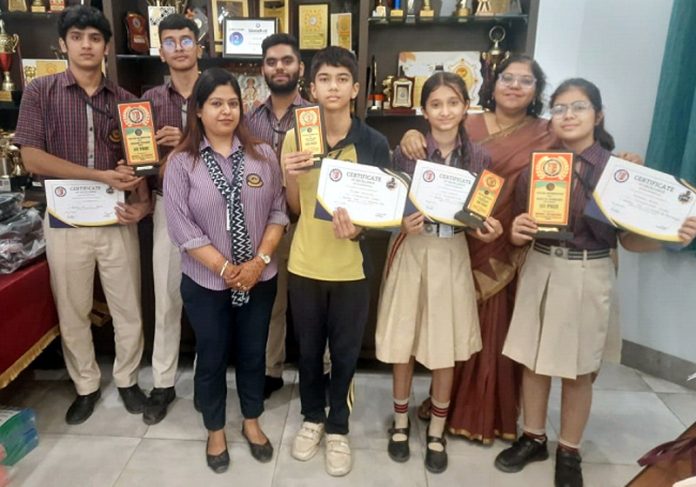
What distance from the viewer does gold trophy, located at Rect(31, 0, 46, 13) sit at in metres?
2.55

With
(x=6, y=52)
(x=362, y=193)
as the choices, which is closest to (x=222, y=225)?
(x=362, y=193)

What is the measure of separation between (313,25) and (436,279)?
1.54m

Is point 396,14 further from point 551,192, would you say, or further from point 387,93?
point 551,192

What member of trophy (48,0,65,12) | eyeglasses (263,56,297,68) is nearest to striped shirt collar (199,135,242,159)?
eyeglasses (263,56,297,68)

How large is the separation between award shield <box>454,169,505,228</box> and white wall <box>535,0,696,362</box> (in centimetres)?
143

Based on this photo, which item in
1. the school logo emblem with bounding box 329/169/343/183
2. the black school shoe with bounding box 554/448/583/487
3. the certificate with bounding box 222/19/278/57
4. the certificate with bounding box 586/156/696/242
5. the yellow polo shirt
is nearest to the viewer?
the certificate with bounding box 586/156/696/242

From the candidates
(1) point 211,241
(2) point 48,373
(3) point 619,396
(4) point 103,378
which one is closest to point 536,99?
(1) point 211,241

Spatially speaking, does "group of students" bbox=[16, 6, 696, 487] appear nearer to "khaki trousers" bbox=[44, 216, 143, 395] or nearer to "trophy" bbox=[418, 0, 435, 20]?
"khaki trousers" bbox=[44, 216, 143, 395]

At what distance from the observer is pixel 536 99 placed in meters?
1.78

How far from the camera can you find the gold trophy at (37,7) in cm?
255

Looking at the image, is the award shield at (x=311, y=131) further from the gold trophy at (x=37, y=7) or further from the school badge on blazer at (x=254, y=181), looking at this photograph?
the gold trophy at (x=37, y=7)

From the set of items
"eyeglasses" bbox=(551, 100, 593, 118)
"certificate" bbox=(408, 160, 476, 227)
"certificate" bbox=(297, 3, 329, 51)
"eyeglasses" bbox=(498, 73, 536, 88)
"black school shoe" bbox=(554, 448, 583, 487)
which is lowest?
"black school shoe" bbox=(554, 448, 583, 487)

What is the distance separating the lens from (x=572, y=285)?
64.3 inches

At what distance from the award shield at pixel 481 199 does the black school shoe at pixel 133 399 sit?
1.57m
